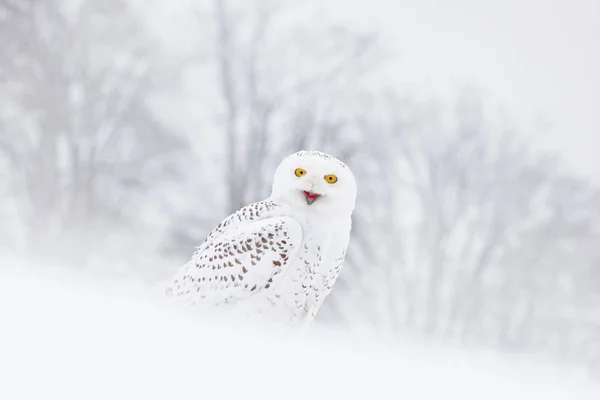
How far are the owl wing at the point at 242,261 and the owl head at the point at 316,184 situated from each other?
83mm

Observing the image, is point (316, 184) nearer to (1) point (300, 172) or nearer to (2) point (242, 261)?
(1) point (300, 172)

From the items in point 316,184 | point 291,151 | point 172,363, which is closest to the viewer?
point 172,363

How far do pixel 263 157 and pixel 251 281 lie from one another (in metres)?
5.97

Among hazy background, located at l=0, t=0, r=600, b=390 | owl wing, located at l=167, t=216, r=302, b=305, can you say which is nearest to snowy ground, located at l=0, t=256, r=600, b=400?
owl wing, located at l=167, t=216, r=302, b=305

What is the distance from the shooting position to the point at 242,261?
7.11ft

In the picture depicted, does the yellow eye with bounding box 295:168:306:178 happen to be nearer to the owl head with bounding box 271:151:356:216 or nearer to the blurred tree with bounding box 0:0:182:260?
the owl head with bounding box 271:151:356:216

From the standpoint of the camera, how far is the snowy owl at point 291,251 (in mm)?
2107

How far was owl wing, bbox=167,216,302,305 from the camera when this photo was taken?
2.10m

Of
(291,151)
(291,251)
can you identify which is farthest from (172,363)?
(291,151)

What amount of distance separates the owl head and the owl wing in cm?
8

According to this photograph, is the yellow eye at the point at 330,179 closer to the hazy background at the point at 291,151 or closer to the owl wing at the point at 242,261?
the owl wing at the point at 242,261

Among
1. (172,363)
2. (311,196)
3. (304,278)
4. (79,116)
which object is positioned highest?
(79,116)

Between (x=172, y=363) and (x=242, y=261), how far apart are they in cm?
160

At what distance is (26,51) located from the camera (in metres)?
8.45
